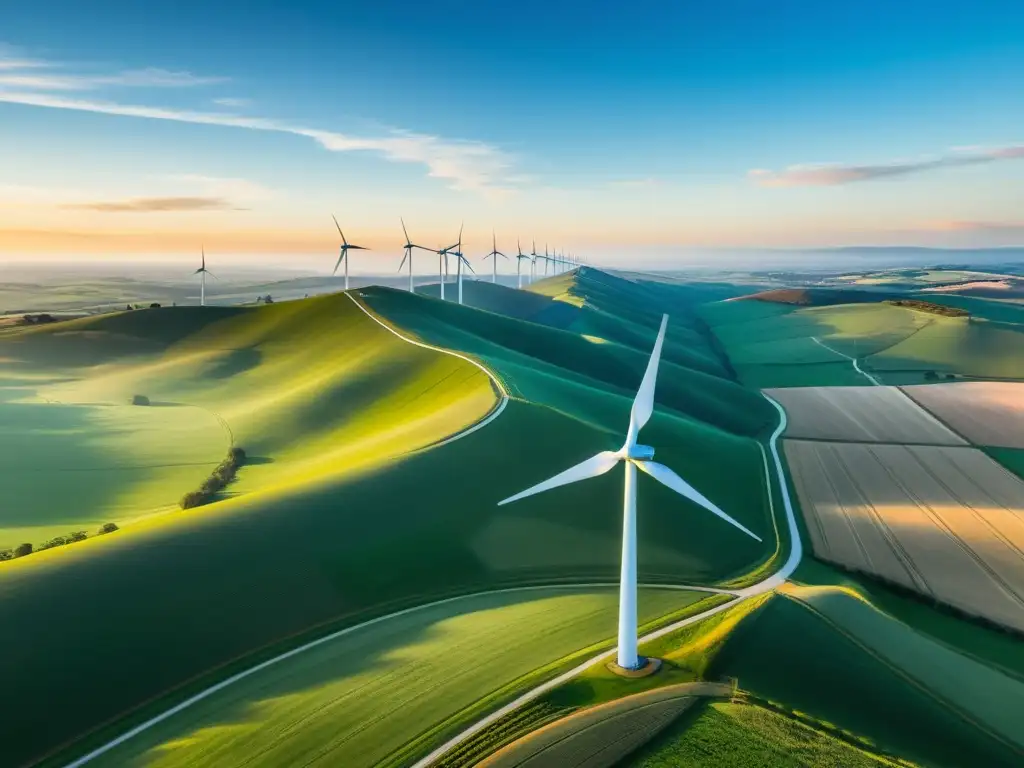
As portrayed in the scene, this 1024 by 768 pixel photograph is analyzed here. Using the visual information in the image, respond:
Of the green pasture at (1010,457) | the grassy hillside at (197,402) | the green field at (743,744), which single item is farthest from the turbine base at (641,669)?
the green pasture at (1010,457)

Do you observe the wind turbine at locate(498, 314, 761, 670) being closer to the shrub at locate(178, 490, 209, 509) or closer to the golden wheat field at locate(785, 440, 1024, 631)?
the golden wheat field at locate(785, 440, 1024, 631)

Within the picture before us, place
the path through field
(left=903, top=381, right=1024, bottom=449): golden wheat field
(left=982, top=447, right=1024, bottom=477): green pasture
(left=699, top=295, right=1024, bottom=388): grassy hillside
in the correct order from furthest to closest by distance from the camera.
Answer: (left=699, top=295, right=1024, bottom=388): grassy hillside, the path through field, (left=903, top=381, right=1024, bottom=449): golden wheat field, (left=982, top=447, right=1024, bottom=477): green pasture

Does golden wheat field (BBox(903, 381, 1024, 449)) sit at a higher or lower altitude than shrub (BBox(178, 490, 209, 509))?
higher

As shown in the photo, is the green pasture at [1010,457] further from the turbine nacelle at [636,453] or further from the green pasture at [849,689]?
the turbine nacelle at [636,453]

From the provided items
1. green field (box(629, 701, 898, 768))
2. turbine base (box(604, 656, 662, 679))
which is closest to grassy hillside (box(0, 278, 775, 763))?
turbine base (box(604, 656, 662, 679))

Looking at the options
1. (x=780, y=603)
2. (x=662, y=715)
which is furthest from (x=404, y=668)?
(x=780, y=603)

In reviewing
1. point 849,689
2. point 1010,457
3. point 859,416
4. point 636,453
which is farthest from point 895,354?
point 636,453

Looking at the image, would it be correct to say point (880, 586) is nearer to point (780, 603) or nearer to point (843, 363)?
point (780, 603)
